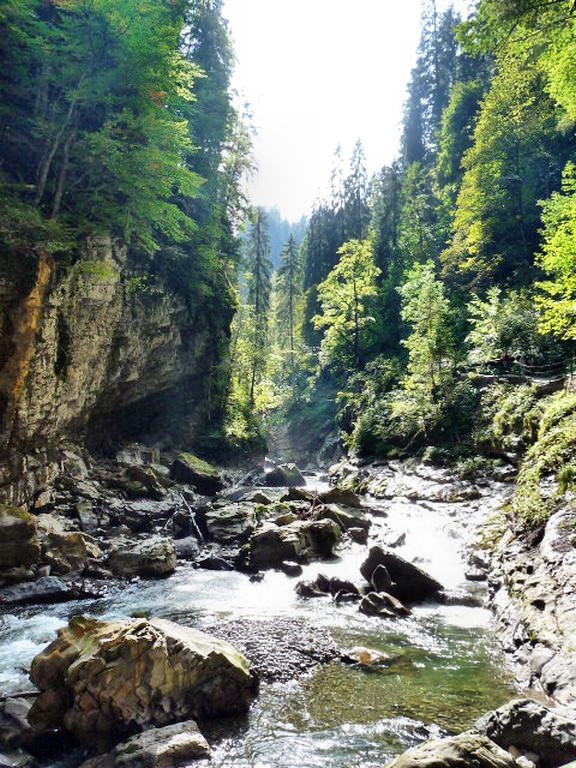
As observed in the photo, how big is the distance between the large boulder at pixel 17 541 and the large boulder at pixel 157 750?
7.89 m

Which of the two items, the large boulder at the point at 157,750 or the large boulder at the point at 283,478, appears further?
the large boulder at the point at 283,478

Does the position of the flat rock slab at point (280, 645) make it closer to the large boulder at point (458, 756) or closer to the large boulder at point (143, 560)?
the large boulder at point (458, 756)

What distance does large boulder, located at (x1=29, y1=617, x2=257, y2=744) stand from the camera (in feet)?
20.0

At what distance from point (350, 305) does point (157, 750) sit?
126 ft

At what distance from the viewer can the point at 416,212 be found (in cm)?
4984

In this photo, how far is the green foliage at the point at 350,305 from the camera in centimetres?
4109

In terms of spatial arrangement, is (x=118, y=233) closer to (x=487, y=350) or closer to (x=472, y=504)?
(x=472, y=504)

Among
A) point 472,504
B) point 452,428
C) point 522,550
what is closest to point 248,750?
point 522,550

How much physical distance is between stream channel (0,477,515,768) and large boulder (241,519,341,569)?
1.87 ft

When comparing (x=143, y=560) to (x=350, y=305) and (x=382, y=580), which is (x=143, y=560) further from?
(x=350, y=305)

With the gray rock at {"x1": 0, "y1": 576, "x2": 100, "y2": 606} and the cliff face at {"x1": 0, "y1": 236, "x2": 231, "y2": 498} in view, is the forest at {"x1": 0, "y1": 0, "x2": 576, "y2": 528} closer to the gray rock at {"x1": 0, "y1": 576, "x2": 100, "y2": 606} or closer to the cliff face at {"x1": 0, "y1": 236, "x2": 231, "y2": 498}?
the cliff face at {"x1": 0, "y1": 236, "x2": 231, "y2": 498}

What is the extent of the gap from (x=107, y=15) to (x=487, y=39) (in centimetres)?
1145

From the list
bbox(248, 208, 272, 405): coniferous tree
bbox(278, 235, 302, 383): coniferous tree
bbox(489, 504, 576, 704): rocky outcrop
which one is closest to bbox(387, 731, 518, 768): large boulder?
bbox(489, 504, 576, 704): rocky outcrop

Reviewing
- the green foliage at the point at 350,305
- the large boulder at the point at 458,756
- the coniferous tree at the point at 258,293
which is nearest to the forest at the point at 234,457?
the large boulder at the point at 458,756
